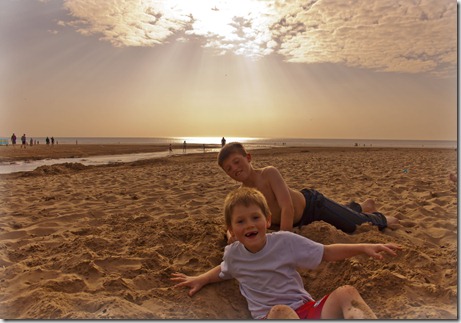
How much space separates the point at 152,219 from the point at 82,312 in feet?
8.62

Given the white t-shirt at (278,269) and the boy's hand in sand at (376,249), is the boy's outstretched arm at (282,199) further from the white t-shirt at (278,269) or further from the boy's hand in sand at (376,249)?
the boy's hand in sand at (376,249)

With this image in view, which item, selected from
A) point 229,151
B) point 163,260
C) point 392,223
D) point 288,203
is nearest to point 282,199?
point 288,203

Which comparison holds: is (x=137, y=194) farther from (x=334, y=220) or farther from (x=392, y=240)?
(x=392, y=240)

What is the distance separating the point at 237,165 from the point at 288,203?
65 cm

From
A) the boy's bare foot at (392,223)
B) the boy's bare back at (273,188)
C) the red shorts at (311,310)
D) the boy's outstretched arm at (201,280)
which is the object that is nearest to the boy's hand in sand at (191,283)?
the boy's outstretched arm at (201,280)

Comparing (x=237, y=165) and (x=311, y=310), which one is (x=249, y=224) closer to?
(x=311, y=310)

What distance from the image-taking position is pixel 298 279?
2.43 meters

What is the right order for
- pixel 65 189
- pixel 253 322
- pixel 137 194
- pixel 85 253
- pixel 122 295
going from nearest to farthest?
pixel 253 322 < pixel 122 295 < pixel 85 253 < pixel 137 194 < pixel 65 189

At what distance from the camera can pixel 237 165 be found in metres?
3.39

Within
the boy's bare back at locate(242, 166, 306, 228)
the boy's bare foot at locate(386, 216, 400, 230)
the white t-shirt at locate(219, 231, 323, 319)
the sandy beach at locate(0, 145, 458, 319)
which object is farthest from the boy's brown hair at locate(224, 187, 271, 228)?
the boy's bare foot at locate(386, 216, 400, 230)

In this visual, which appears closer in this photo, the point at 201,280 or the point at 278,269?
the point at 278,269

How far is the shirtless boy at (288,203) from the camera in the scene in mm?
3398

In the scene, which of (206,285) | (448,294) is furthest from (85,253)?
(448,294)

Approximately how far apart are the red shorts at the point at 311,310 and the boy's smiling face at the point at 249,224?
0.50m
